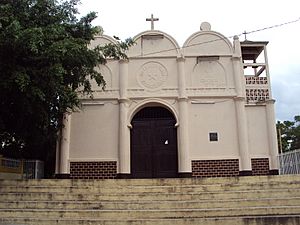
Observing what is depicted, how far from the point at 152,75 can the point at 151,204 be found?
685 centimetres

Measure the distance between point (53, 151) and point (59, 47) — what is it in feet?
21.4

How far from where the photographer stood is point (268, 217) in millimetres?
7383

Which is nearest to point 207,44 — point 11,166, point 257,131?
point 257,131

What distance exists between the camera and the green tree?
30.6 ft

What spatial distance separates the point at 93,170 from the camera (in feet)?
44.7

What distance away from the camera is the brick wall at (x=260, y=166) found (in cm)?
1365

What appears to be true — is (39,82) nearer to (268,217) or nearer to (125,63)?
(125,63)

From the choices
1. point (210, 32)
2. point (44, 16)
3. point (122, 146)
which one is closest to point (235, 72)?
point (210, 32)

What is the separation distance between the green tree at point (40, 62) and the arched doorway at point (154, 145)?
3.13 meters

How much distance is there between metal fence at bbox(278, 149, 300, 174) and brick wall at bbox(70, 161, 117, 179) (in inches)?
240

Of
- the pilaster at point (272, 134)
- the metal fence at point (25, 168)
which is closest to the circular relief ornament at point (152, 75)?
the pilaster at point (272, 134)

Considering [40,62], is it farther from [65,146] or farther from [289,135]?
[289,135]

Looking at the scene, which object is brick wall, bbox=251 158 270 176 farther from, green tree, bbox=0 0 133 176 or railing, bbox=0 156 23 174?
railing, bbox=0 156 23 174

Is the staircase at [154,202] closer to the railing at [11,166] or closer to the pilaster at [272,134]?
the railing at [11,166]
